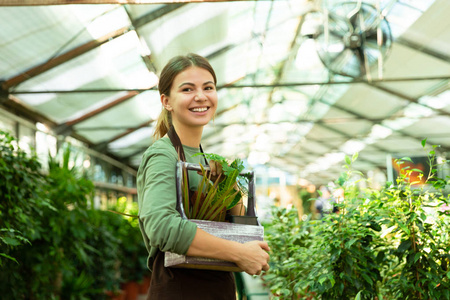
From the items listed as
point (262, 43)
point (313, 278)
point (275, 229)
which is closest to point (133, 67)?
point (262, 43)

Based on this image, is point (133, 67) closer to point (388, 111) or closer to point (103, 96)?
point (103, 96)

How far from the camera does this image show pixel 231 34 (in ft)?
28.3

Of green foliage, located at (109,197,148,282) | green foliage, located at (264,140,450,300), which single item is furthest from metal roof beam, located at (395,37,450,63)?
green foliage, located at (264,140,450,300)

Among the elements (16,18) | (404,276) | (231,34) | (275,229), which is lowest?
(404,276)

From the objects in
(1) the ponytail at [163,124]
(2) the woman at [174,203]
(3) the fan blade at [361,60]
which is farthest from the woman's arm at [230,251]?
(3) the fan blade at [361,60]

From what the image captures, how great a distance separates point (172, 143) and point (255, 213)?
0.26 meters

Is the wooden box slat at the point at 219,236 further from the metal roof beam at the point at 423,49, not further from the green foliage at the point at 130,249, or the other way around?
the metal roof beam at the point at 423,49

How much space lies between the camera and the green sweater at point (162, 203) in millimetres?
962

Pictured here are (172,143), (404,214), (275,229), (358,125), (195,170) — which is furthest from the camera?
(358,125)

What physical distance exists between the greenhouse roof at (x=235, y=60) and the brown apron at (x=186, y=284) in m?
0.60

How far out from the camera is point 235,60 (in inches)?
396

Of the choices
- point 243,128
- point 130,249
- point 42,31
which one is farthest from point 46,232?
point 243,128

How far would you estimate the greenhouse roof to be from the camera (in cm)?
588

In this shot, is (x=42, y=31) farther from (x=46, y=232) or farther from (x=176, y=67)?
(x=176, y=67)
